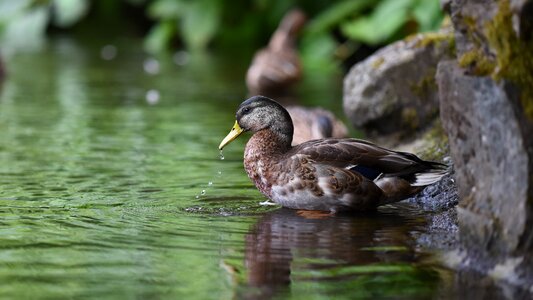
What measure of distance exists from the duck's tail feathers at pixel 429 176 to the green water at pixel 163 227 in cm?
20

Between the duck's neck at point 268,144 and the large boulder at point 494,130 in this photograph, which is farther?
the duck's neck at point 268,144

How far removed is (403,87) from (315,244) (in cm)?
432

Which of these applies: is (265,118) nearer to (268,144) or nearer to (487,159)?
(268,144)

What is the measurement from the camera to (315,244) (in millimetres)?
6383

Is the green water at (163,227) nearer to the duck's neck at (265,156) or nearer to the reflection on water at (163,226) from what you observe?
the reflection on water at (163,226)

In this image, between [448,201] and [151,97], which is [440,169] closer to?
[448,201]

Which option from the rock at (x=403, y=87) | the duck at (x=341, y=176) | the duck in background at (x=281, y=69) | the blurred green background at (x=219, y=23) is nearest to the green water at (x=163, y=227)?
the duck at (x=341, y=176)

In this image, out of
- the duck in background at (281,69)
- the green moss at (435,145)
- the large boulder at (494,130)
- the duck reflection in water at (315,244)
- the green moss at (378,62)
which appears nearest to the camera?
the large boulder at (494,130)

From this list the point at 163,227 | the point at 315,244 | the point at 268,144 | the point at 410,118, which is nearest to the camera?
the point at 315,244

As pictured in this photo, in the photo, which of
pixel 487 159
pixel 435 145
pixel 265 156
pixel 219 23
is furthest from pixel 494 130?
pixel 219 23

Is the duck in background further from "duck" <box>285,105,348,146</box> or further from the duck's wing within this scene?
the duck's wing

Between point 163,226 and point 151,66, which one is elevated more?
point 151,66

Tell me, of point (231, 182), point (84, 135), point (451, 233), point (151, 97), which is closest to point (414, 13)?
point (151, 97)

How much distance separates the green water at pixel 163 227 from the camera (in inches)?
213
